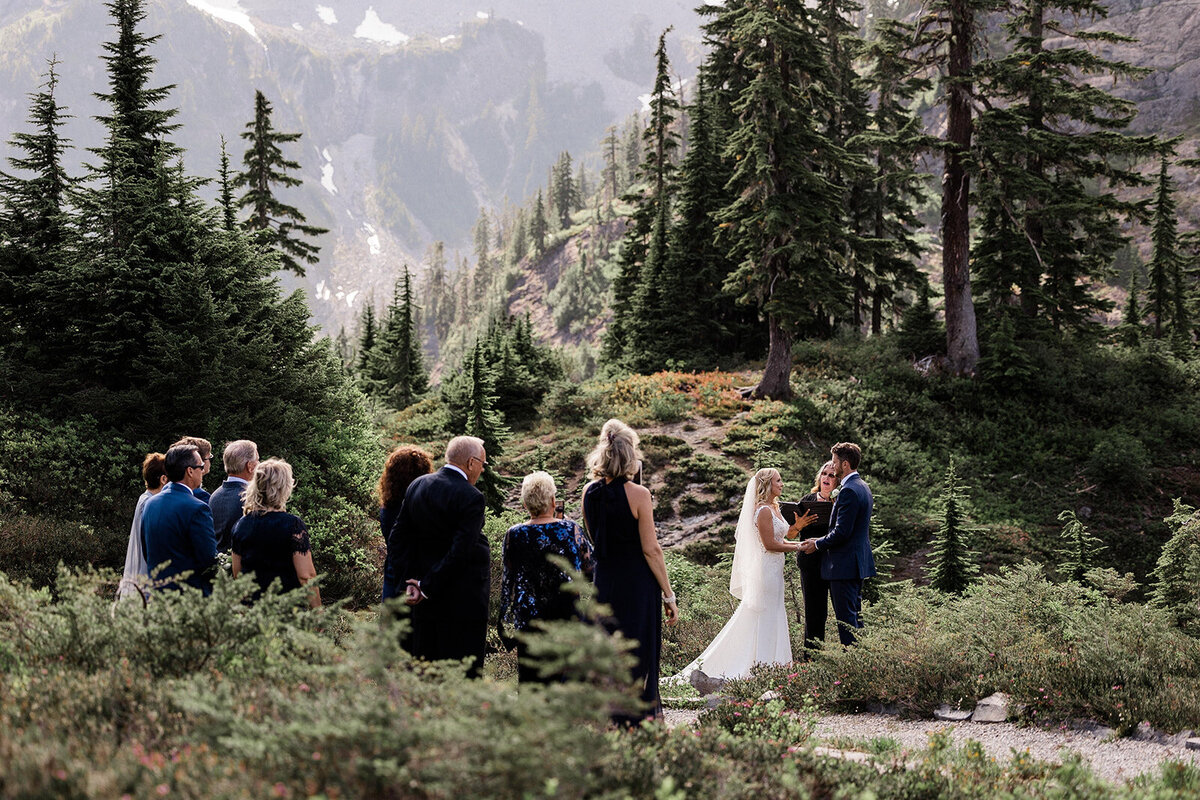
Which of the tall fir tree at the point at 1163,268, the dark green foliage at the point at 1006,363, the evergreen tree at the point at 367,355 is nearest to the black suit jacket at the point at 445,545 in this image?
the dark green foliage at the point at 1006,363

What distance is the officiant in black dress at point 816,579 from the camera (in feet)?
26.5

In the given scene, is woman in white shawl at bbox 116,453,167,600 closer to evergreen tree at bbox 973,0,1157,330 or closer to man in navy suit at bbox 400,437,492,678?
man in navy suit at bbox 400,437,492,678

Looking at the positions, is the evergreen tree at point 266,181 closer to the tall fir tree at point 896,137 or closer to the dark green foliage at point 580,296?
the tall fir tree at point 896,137

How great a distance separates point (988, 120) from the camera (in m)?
19.4

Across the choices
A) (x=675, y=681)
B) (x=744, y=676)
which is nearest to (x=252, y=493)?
(x=675, y=681)

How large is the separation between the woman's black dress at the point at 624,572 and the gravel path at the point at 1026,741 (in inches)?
35.9

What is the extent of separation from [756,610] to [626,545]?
331 cm

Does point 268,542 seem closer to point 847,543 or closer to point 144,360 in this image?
point 847,543

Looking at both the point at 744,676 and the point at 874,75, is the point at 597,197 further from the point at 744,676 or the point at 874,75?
the point at 744,676

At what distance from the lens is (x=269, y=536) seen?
5.51 meters

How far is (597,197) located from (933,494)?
396ft

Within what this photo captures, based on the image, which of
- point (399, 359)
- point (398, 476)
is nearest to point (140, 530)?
point (398, 476)

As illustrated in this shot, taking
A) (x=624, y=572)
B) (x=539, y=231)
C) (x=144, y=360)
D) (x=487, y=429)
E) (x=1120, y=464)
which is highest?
(x=539, y=231)

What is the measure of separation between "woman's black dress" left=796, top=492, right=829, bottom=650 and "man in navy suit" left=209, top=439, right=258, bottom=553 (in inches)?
221
